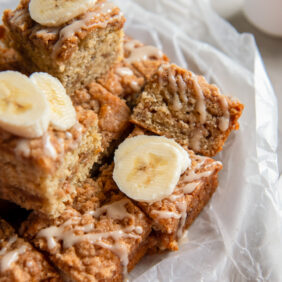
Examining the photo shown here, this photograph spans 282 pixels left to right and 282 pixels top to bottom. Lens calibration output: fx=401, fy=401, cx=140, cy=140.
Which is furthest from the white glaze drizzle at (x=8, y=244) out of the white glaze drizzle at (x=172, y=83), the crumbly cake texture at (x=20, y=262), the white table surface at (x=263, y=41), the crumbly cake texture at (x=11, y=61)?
the white table surface at (x=263, y=41)

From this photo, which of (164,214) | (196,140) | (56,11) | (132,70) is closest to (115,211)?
(164,214)

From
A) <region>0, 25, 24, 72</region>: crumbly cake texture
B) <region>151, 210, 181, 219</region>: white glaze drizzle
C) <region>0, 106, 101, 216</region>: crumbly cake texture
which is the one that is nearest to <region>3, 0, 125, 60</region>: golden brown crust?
<region>0, 25, 24, 72</region>: crumbly cake texture

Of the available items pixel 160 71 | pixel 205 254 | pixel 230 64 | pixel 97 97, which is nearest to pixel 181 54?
pixel 230 64

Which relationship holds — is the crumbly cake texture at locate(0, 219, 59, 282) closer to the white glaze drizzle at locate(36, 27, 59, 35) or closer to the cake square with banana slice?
the cake square with banana slice

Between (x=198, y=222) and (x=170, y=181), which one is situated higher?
(x=170, y=181)

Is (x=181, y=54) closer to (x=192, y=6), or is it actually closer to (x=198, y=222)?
(x=192, y=6)

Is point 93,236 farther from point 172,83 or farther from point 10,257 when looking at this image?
point 172,83
